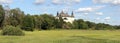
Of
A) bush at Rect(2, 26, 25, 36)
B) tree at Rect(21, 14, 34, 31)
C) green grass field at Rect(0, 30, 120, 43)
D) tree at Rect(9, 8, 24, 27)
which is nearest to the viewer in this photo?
green grass field at Rect(0, 30, 120, 43)

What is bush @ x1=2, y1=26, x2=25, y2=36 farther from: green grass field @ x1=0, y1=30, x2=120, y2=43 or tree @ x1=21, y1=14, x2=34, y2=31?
tree @ x1=21, y1=14, x2=34, y2=31

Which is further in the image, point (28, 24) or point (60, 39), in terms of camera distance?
point (28, 24)

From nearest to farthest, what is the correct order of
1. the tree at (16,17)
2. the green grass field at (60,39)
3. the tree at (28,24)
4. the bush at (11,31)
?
the green grass field at (60,39)
the bush at (11,31)
the tree at (16,17)
the tree at (28,24)

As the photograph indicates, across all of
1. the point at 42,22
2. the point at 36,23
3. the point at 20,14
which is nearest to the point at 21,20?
the point at 20,14

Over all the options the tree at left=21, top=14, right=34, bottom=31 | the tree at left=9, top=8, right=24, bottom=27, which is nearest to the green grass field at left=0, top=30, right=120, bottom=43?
the tree at left=9, top=8, right=24, bottom=27

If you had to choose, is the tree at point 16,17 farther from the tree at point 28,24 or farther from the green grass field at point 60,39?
the green grass field at point 60,39

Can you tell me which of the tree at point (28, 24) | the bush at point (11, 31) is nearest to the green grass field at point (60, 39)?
the bush at point (11, 31)

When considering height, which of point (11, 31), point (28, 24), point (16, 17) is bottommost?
point (28, 24)

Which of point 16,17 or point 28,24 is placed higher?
point 16,17

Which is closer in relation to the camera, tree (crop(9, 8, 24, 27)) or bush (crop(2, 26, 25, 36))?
bush (crop(2, 26, 25, 36))

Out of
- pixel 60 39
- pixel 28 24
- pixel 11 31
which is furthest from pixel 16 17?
pixel 60 39

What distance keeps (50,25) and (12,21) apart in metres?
34.8

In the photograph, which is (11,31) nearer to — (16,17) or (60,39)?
(60,39)

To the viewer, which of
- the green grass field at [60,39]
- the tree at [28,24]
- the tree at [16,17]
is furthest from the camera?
the tree at [28,24]
